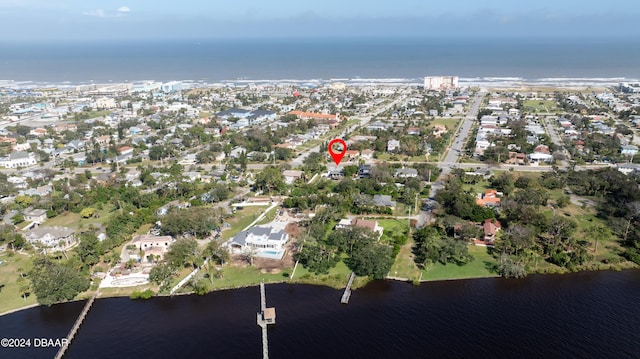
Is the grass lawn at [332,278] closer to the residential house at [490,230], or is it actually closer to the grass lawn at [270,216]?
the grass lawn at [270,216]

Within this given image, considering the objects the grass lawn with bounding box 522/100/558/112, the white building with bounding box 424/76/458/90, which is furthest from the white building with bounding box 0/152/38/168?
the white building with bounding box 424/76/458/90

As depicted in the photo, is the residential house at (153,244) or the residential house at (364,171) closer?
the residential house at (153,244)

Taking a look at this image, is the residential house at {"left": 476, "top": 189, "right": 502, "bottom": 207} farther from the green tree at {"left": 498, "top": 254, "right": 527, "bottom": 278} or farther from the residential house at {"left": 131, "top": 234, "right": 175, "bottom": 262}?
the residential house at {"left": 131, "top": 234, "right": 175, "bottom": 262}

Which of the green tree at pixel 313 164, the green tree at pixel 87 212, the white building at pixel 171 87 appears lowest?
the green tree at pixel 87 212

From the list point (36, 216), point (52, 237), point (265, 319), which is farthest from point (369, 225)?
point (36, 216)

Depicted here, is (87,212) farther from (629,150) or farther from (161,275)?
(629,150)

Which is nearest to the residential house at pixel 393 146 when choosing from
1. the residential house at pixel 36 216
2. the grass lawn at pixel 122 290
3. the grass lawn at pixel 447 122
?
the grass lawn at pixel 447 122
